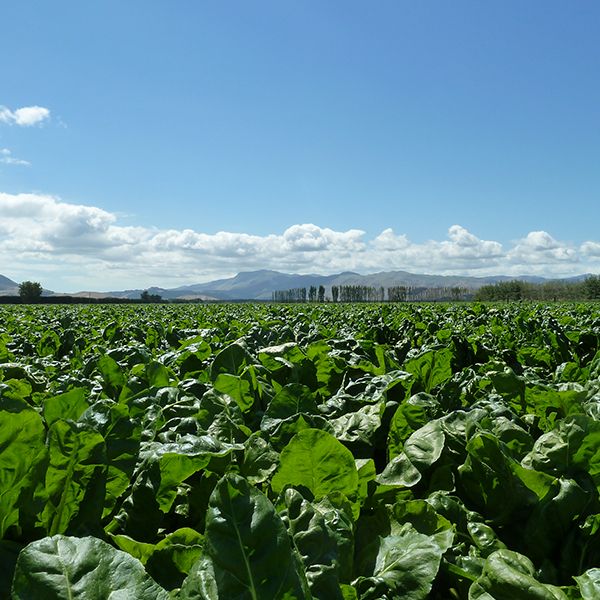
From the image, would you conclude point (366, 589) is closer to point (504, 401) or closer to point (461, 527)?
point (461, 527)

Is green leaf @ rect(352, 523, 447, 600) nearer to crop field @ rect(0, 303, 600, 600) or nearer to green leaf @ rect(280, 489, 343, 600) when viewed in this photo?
crop field @ rect(0, 303, 600, 600)

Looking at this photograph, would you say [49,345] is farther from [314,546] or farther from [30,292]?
[30,292]

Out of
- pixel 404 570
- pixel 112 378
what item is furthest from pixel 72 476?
pixel 112 378

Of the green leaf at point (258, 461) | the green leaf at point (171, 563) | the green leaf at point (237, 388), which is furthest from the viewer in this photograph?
the green leaf at point (237, 388)

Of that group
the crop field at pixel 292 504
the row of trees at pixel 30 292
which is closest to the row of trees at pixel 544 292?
the row of trees at pixel 30 292

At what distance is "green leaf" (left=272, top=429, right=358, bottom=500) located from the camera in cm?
113

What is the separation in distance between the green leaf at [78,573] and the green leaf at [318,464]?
17.6 inches

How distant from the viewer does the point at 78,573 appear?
762 mm

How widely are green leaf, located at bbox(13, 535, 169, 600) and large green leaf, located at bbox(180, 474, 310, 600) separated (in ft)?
0.63

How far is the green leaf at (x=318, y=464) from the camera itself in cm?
113

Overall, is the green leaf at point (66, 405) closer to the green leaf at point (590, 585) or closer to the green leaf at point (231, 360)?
the green leaf at point (231, 360)

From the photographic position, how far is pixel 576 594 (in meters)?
0.95

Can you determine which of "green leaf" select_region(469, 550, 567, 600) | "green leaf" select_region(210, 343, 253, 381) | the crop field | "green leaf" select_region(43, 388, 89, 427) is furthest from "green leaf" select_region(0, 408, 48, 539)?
"green leaf" select_region(210, 343, 253, 381)

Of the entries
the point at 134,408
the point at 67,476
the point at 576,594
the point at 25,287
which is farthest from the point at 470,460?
the point at 25,287
